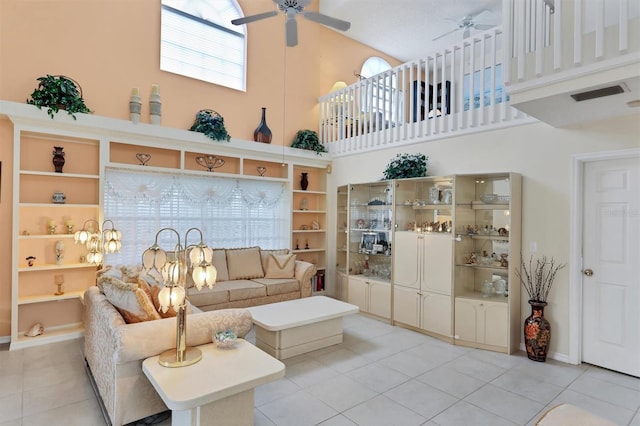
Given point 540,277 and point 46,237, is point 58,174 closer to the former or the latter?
point 46,237

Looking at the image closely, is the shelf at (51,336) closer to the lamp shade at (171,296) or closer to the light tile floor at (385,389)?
the light tile floor at (385,389)

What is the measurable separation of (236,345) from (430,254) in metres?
2.86

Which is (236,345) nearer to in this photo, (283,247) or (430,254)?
(430,254)

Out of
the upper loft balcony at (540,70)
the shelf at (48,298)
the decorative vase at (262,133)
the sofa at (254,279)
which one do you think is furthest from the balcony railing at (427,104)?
the shelf at (48,298)

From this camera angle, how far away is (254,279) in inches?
215

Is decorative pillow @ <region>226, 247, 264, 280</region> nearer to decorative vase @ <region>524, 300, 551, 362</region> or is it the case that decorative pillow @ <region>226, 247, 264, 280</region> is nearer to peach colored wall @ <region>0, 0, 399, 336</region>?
peach colored wall @ <region>0, 0, 399, 336</region>

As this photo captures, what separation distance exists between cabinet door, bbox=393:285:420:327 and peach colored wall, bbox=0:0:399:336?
345cm

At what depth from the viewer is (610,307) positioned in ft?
11.6

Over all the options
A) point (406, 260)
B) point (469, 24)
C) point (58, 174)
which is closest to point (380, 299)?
point (406, 260)

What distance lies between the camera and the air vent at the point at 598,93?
2.72m

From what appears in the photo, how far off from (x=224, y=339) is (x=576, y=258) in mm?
3644

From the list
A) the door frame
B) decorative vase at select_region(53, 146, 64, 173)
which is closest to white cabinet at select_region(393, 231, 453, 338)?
the door frame

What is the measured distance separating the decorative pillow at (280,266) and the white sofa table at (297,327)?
1199 mm

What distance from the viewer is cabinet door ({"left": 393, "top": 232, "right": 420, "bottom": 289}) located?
4717 millimetres
